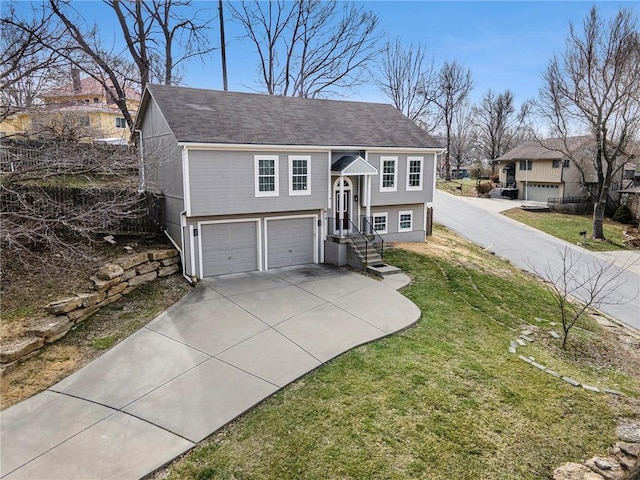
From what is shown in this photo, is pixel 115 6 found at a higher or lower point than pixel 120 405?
higher

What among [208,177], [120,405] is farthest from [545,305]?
[120,405]

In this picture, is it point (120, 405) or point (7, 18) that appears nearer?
point (120, 405)

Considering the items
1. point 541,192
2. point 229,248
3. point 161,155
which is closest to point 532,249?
point 229,248

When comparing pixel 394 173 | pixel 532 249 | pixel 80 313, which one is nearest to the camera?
pixel 80 313

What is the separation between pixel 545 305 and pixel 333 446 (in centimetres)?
1103

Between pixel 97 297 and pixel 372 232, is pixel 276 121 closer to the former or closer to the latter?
pixel 372 232

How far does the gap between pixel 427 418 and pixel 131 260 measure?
373 inches

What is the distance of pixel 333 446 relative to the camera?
6.20 metres

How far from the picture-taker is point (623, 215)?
109 ft

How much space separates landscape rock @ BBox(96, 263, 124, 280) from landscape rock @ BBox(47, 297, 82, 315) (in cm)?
131

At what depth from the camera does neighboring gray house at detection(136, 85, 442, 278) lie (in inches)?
545

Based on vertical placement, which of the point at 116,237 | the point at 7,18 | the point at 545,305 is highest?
the point at 7,18

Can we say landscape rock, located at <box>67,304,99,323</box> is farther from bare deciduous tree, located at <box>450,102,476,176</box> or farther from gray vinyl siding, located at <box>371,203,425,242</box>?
bare deciduous tree, located at <box>450,102,476,176</box>

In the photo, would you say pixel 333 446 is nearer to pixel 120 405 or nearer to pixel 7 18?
pixel 120 405
